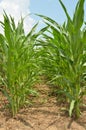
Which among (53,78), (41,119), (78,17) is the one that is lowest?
(41,119)

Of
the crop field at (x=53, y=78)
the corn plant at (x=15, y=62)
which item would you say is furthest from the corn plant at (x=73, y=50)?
the corn plant at (x=15, y=62)

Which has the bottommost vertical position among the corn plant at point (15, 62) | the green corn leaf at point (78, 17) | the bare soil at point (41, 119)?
the bare soil at point (41, 119)

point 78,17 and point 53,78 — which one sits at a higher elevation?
point 78,17

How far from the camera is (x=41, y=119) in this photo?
98.4 inches

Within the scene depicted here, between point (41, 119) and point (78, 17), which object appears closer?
point (78, 17)

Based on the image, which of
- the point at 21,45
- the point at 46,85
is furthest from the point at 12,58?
the point at 46,85

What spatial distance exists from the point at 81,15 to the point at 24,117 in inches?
38.4

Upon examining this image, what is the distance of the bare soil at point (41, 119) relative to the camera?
7.82 ft

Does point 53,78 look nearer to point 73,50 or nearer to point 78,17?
point 73,50

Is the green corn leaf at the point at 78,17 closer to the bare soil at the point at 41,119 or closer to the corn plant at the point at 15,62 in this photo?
the corn plant at the point at 15,62

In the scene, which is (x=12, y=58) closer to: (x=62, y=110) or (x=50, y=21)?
(x=50, y=21)

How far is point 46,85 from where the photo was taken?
147 inches

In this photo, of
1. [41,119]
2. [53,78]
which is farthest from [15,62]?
[41,119]

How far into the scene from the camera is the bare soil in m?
2.38
